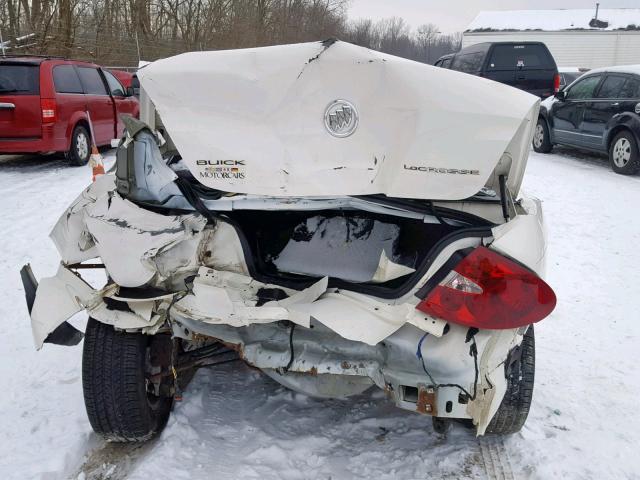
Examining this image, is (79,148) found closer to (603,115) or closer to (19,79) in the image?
(19,79)

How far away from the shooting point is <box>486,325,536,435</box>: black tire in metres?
2.62

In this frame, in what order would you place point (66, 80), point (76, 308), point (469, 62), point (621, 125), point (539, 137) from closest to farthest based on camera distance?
point (76, 308)
point (66, 80)
point (621, 125)
point (539, 137)
point (469, 62)

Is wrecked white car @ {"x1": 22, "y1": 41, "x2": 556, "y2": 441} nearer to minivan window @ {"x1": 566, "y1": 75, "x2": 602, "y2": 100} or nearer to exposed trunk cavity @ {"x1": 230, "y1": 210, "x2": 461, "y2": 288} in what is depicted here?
exposed trunk cavity @ {"x1": 230, "y1": 210, "x2": 461, "y2": 288}

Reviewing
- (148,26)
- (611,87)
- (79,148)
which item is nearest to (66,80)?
(79,148)

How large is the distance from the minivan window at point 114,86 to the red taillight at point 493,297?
32.7ft

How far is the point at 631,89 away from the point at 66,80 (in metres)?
9.26

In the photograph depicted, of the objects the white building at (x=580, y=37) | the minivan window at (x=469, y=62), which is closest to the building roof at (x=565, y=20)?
the white building at (x=580, y=37)

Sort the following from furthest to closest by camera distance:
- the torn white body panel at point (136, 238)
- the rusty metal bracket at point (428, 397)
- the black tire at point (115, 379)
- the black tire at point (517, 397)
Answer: the black tire at point (517, 397)
the black tire at point (115, 379)
the torn white body panel at point (136, 238)
the rusty metal bracket at point (428, 397)

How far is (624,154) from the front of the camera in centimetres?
948

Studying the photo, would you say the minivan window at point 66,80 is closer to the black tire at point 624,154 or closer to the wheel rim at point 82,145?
the wheel rim at point 82,145

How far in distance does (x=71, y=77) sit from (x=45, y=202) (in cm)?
327

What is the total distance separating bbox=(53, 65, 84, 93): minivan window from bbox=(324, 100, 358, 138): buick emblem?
7921 mm

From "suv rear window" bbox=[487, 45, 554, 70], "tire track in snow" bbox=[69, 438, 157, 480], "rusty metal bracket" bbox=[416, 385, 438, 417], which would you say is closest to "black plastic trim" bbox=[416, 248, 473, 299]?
"rusty metal bracket" bbox=[416, 385, 438, 417]

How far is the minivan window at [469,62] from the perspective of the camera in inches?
582
